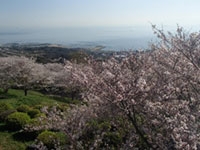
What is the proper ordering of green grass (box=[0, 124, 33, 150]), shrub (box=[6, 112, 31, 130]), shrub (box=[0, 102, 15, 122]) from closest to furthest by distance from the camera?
green grass (box=[0, 124, 33, 150]) < shrub (box=[6, 112, 31, 130]) < shrub (box=[0, 102, 15, 122])

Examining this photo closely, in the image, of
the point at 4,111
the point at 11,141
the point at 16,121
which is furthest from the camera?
the point at 4,111

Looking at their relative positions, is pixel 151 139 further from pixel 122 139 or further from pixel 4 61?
pixel 4 61

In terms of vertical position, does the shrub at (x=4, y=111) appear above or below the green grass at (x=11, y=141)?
above

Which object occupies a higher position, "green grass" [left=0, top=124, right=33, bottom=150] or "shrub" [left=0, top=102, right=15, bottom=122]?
"shrub" [left=0, top=102, right=15, bottom=122]

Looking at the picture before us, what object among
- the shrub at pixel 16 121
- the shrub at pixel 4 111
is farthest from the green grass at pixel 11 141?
the shrub at pixel 4 111

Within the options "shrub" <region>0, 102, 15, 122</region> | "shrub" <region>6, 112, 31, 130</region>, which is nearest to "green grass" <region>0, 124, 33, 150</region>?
"shrub" <region>6, 112, 31, 130</region>

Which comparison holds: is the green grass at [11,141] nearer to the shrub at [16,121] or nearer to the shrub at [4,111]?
the shrub at [16,121]

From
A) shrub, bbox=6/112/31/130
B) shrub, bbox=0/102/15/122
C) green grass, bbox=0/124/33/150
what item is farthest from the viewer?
shrub, bbox=0/102/15/122

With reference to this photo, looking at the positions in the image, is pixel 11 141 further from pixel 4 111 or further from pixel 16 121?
pixel 4 111

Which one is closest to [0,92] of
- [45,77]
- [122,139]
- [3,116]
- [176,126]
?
[45,77]

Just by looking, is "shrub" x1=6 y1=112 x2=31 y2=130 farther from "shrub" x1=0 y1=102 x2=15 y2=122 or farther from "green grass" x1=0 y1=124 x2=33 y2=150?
"shrub" x1=0 y1=102 x2=15 y2=122

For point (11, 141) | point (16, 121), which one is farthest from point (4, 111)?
point (11, 141)

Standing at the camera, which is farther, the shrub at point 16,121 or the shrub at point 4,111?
the shrub at point 4,111

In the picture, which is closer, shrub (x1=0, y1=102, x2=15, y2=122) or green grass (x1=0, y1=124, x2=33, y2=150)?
green grass (x1=0, y1=124, x2=33, y2=150)
